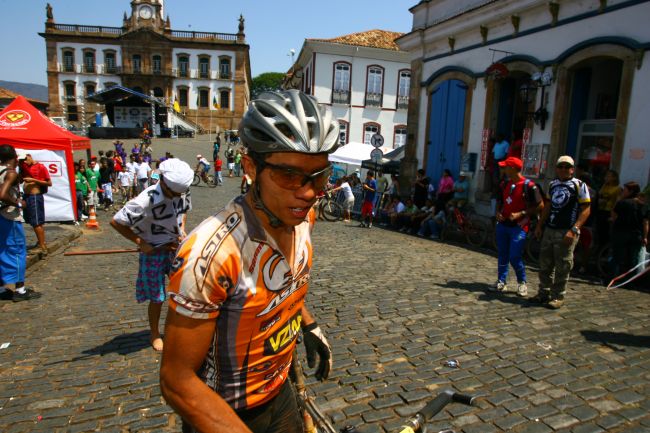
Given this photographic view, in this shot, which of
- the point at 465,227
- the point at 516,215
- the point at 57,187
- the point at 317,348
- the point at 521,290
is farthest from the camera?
the point at 57,187

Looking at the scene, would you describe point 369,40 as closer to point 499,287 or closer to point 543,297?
point 499,287

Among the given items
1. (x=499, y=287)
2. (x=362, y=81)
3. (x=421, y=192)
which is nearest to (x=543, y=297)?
(x=499, y=287)

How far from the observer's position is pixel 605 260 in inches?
304

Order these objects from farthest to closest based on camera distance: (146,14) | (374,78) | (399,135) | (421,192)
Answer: (146,14)
(399,135)
(374,78)
(421,192)

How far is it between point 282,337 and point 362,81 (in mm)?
33034

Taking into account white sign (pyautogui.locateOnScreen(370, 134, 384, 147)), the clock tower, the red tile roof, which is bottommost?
white sign (pyautogui.locateOnScreen(370, 134, 384, 147))

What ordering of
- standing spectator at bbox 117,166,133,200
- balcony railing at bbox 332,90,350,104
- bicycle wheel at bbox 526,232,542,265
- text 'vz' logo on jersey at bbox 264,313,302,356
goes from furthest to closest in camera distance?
1. balcony railing at bbox 332,90,350,104
2. standing spectator at bbox 117,166,133,200
3. bicycle wheel at bbox 526,232,542,265
4. text 'vz' logo on jersey at bbox 264,313,302,356


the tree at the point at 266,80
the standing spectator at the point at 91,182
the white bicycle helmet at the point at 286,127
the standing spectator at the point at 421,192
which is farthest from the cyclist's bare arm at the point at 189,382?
the tree at the point at 266,80

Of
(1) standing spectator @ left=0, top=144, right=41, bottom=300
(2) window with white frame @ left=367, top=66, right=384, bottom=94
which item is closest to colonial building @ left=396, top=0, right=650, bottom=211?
(1) standing spectator @ left=0, top=144, right=41, bottom=300

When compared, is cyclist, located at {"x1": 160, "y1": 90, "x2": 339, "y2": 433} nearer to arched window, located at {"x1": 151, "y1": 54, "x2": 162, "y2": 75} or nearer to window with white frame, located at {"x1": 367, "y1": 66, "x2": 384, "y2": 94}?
window with white frame, located at {"x1": 367, "y1": 66, "x2": 384, "y2": 94}

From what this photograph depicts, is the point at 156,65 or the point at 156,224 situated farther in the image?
the point at 156,65

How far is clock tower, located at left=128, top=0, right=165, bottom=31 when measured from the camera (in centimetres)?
5722

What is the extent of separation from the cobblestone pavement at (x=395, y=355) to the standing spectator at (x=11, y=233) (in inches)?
14.8

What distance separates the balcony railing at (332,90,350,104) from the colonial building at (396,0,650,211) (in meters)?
17.3
